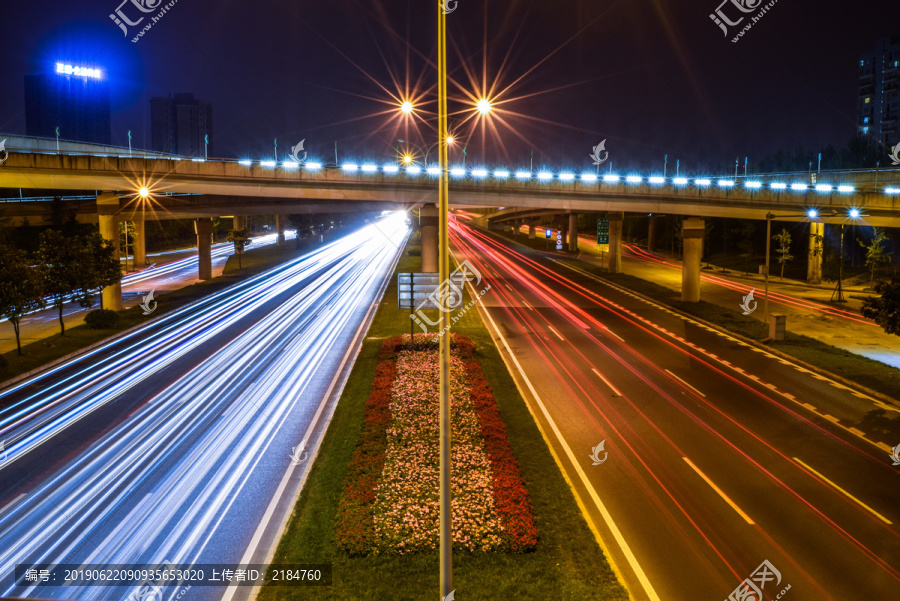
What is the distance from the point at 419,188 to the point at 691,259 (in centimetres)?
2313

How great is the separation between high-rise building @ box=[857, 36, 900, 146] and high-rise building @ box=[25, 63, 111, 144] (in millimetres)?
176030

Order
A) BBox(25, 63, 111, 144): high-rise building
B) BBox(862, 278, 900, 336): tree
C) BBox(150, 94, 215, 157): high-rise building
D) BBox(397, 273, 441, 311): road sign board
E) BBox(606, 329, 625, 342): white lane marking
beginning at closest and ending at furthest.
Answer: BBox(862, 278, 900, 336): tree → BBox(397, 273, 441, 311): road sign board → BBox(606, 329, 625, 342): white lane marking → BBox(25, 63, 111, 144): high-rise building → BBox(150, 94, 215, 157): high-rise building

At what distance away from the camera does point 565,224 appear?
486 ft

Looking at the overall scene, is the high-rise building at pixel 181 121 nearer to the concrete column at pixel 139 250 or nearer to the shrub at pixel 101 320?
the concrete column at pixel 139 250

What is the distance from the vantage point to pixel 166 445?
62.5 ft

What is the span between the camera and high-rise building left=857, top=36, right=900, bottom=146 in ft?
536

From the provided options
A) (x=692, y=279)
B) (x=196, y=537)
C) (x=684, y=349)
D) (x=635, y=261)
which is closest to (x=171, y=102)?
(x=635, y=261)

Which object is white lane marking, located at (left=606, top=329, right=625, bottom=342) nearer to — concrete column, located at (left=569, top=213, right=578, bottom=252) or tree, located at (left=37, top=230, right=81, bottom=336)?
tree, located at (left=37, top=230, right=81, bottom=336)

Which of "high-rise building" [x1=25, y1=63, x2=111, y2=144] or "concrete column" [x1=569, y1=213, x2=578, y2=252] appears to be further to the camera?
"concrete column" [x1=569, y1=213, x2=578, y2=252]

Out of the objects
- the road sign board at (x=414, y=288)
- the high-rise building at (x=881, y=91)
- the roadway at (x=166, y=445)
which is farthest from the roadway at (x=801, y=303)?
the high-rise building at (x=881, y=91)

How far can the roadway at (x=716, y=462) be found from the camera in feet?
42.1

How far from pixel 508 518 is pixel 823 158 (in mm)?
113323

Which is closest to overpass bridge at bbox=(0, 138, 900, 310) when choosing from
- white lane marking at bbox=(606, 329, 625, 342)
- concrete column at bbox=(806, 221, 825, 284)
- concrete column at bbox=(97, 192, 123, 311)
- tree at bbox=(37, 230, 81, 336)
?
concrete column at bbox=(97, 192, 123, 311)

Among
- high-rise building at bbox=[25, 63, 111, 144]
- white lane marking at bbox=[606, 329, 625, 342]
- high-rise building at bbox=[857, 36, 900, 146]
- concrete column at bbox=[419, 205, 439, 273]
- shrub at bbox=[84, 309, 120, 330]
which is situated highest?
high-rise building at bbox=[857, 36, 900, 146]
